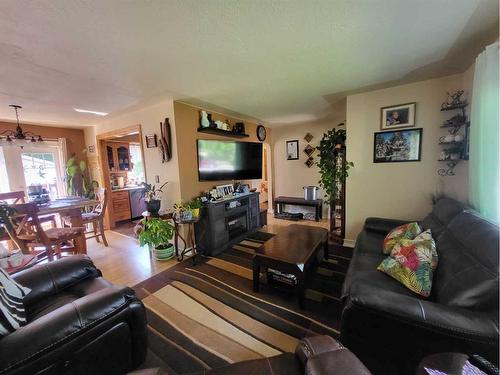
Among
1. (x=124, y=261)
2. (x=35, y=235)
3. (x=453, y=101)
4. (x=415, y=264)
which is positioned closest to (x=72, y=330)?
(x=415, y=264)

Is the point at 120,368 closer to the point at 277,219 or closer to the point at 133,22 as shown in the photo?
the point at 133,22

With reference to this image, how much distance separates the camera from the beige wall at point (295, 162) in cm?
480

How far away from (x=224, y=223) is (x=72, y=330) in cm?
231

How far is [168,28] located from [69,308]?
5.74ft

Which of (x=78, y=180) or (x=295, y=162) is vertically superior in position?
(x=295, y=162)

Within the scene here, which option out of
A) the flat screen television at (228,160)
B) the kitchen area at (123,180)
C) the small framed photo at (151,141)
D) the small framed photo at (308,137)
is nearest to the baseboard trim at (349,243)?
Answer: the flat screen television at (228,160)

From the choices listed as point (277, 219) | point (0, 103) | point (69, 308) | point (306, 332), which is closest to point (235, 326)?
point (306, 332)

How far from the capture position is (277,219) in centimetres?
488

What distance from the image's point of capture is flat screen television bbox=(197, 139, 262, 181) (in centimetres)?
332

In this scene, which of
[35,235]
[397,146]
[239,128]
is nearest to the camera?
[35,235]

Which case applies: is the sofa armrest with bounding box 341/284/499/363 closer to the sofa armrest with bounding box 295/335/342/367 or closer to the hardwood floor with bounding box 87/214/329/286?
the sofa armrest with bounding box 295/335/342/367

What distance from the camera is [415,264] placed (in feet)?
4.87

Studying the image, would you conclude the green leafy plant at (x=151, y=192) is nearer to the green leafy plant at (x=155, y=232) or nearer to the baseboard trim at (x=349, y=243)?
the green leafy plant at (x=155, y=232)

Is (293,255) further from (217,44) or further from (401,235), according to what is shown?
(217,44)
